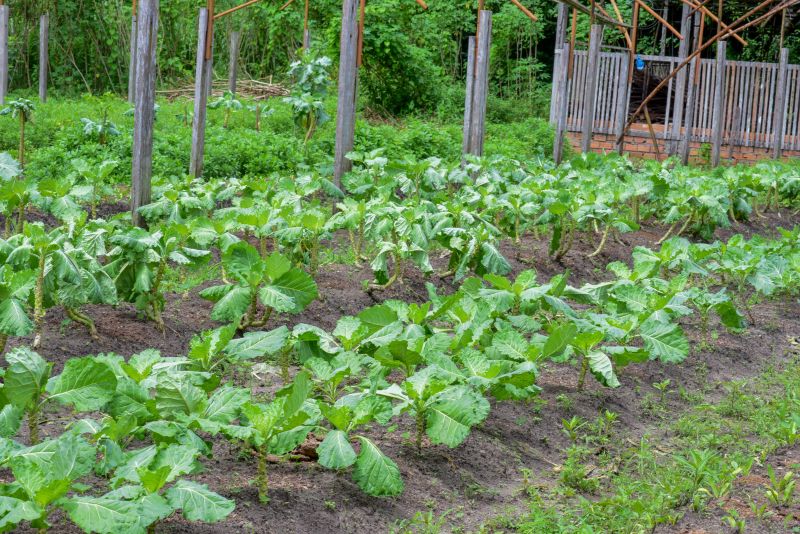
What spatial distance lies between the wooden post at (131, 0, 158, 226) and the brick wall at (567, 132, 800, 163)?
1305 centimetres

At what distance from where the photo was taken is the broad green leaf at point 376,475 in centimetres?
398

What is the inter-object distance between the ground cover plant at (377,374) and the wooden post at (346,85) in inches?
10.1

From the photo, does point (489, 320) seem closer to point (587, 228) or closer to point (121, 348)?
point (121, 348)

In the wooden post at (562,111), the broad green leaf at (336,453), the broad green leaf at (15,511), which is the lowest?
the broad green leaf at (336,453)

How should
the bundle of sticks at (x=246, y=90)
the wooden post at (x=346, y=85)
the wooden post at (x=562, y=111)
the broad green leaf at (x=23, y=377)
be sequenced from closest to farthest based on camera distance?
the broad green leaf at (x=23, y=377), the wooden post at (x=346, y=85), the wooden post at (x=562, y=111), the bundle of sticks at (x=246, y=90)

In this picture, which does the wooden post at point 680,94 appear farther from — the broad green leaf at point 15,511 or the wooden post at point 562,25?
the broad green leaf at point 15,511

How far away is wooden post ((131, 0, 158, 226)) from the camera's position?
23.1 feet

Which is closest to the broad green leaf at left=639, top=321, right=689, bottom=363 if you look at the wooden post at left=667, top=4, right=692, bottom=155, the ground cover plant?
the ground cover plant

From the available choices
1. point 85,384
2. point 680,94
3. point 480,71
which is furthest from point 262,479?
point 680,94

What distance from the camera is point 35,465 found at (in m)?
3.19

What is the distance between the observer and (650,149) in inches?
771

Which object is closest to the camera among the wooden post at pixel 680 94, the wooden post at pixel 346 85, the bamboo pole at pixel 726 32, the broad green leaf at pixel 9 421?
the broad green leaf at pixel 9 421

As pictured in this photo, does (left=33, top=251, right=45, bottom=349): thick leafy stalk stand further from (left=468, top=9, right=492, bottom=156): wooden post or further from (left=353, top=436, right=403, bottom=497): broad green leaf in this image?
(left=468, top=9, right=492, bottom=156): wooden post

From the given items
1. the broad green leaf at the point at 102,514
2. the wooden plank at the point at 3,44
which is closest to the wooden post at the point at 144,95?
the broad green leaf at the point at 102,514
